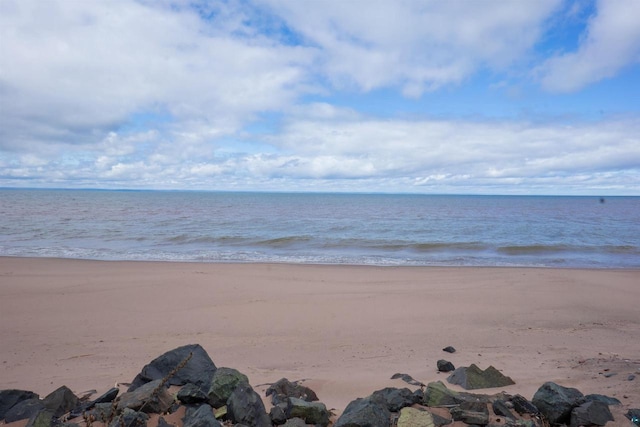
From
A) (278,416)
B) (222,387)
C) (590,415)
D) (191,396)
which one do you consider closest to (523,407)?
(590,415)

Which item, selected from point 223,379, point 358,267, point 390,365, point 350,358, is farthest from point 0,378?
point 358,267

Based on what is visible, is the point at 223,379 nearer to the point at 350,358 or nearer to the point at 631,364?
the point at 350,358

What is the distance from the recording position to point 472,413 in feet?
11.8

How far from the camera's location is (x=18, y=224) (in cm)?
3281

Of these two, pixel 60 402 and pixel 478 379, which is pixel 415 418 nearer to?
pixel 478 379

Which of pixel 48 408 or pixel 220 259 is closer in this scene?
pixel 48 408

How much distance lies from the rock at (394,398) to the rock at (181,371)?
66.5 inches

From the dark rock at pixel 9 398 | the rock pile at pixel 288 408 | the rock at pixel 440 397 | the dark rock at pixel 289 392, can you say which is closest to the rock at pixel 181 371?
the rock pile at pixel 288 408

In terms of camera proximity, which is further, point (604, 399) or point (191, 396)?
point (604, 399)

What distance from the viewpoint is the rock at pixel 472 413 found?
3.54 metres

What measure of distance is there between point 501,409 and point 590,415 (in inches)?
27.9

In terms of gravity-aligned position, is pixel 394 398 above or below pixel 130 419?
below

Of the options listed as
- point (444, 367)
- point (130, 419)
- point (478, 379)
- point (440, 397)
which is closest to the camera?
point (130, 419)

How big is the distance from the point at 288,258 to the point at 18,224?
26.3 m
